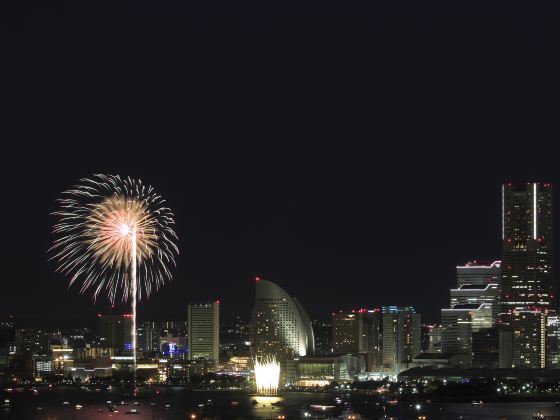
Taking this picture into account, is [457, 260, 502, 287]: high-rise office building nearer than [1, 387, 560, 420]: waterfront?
No

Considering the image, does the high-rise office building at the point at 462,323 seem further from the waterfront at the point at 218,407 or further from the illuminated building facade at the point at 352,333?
the waterfront at the point at 218,407

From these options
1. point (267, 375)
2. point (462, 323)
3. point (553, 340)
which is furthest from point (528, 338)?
point (267, 375)

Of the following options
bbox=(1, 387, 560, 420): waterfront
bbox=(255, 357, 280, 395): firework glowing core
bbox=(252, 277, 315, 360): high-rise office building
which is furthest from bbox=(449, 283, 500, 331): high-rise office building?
bbox=(1, 387, 560, 420): waterfront

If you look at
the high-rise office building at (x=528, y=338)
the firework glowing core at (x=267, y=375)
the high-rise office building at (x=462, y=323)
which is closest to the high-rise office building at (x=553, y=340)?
the high-rise office building at (x=528, y=338)

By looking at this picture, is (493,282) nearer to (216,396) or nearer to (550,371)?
(550,371)

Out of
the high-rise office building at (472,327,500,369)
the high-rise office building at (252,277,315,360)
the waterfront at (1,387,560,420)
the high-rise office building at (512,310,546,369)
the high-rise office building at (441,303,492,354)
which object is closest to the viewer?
the waterfront at (1,387,560,420)

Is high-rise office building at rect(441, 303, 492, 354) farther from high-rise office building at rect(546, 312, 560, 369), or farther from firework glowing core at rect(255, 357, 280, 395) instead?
firework glowing core at rect(255, 357, 280, 395)
